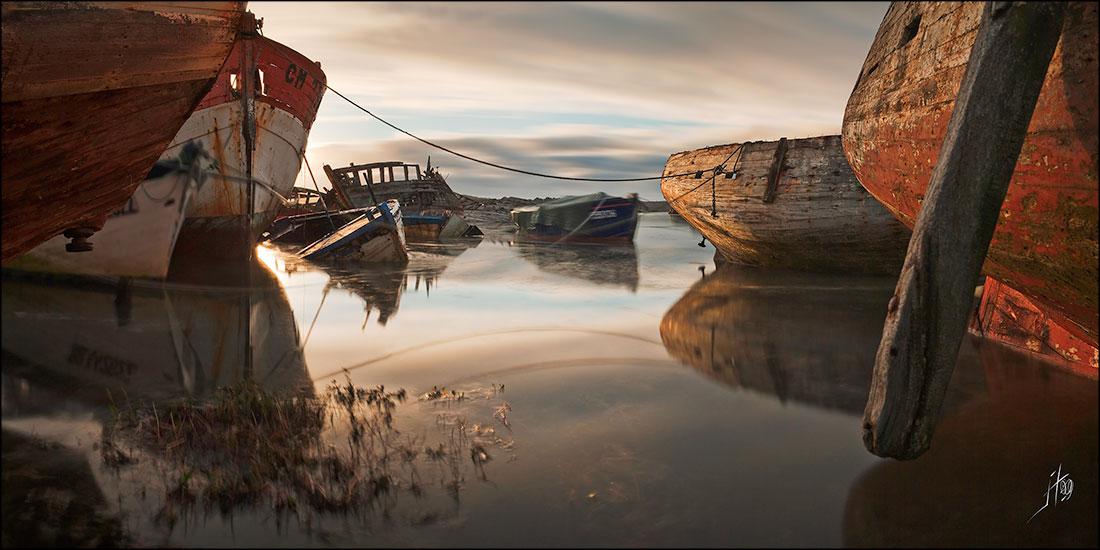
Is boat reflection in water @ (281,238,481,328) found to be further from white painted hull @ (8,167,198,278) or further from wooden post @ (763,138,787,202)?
wooden post @ (763,138,787,202)

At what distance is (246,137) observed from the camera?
12.4 m

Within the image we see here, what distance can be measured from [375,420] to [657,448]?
6.53 feet

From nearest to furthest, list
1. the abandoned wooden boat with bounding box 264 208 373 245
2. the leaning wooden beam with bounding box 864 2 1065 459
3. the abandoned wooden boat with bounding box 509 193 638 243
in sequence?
the leaning wooden beam with bounding box 864 2 1065 459, the abandoned wooden boat with bounding box 264 208 373 245, the abandoned wooden boat with bounding box 509 193 638 243

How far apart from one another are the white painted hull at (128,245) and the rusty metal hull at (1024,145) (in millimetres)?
9031

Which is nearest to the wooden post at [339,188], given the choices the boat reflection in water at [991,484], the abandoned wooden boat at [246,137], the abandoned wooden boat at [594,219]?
the abandoned wooden boat at [594,219]

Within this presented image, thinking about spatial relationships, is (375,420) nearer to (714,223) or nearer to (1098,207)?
(1098,207)

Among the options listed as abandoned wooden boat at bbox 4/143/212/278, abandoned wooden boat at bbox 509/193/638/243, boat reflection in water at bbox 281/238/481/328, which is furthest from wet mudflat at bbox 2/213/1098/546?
abandoned wooden boat at bbox 509/193/638/243

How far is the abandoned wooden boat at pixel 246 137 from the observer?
41.3 ft

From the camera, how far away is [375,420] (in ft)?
15.2

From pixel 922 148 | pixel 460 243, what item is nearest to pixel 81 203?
pixel 922 148

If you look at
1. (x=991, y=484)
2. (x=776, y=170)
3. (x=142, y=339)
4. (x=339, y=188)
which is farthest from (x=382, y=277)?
(x=339, y=188)

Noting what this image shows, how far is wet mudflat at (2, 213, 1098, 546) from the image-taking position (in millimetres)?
3219

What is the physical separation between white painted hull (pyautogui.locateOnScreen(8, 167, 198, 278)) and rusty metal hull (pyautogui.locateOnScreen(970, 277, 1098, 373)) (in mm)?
10360

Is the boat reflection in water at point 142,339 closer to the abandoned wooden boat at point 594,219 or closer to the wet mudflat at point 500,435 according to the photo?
the wet mudflat at point 500,435
